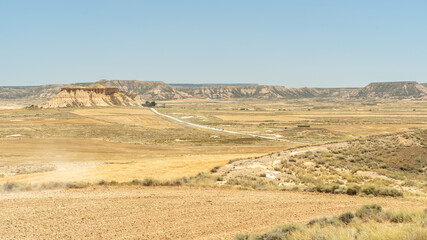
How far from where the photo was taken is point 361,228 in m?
8.88

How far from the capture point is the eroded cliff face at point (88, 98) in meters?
165

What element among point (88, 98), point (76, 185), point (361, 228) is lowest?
point (76, 185)

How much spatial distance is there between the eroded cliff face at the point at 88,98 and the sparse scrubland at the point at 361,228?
17159cm

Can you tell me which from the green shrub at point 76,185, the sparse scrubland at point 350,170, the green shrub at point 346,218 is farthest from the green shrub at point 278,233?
the green shrub at point 76,185

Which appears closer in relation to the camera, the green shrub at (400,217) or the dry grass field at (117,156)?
the green shrub at (400,217)

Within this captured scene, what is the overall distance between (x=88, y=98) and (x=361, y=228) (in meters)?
180

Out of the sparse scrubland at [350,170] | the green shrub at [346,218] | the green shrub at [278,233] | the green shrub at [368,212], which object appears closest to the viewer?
the green shrub at [278,233]

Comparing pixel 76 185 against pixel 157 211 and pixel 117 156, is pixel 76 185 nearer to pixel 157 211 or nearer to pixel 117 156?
pixel 157 211

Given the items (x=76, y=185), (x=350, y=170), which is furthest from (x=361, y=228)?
(x=350, y=170)

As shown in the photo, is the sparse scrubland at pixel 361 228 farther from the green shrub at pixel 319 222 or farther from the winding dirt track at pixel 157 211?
the winding dirt track at pixel 157 211

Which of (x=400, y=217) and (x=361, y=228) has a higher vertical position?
(x=361, y=228)

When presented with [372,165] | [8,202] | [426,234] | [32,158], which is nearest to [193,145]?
[32,158]

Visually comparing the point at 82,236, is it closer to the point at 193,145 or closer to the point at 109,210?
the point at 109,210

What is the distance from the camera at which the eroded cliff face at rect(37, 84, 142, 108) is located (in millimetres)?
164875
